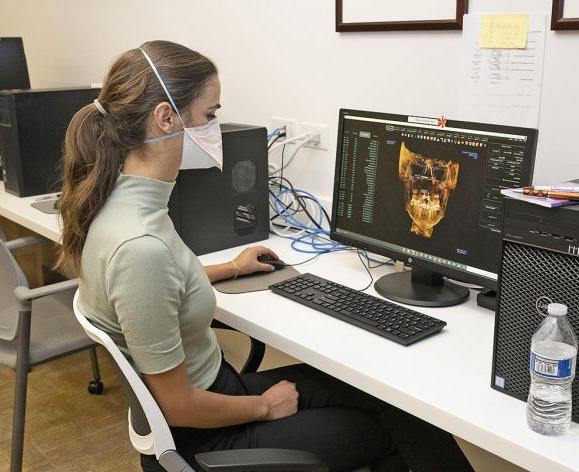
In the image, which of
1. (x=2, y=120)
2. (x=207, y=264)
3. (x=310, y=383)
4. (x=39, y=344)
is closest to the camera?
(x=310, y=383)

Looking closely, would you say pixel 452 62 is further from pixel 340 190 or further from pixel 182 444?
pixel 182 444

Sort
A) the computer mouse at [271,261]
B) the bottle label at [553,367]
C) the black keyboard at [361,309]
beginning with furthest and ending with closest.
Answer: the computer mouse at [271,261] < the black keyboard at [361,309] < the bottle label at [553,367]

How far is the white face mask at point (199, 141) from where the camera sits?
4.48 ft

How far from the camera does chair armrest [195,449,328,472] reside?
1.20 metres

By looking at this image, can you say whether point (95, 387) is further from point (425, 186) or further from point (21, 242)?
point (425, 186)

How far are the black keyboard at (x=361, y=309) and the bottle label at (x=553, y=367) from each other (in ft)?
1.22

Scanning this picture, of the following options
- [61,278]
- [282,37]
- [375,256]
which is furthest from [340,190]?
[61,278]

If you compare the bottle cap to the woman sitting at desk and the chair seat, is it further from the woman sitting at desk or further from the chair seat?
the chair seat

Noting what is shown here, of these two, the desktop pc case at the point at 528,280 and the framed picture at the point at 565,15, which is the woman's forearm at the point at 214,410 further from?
the framed picture at the point at 565,15

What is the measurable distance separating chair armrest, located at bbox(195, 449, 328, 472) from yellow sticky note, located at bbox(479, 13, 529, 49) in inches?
42.7

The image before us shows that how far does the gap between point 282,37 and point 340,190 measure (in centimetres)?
69

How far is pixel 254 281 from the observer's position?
184 centimetres

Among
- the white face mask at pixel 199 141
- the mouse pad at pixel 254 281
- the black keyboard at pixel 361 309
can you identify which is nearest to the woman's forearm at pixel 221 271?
the mouse pad at pixel 254 281

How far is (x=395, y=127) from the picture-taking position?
170 centimetres
